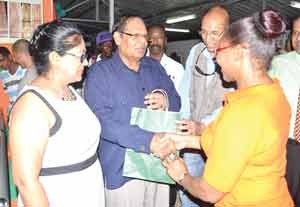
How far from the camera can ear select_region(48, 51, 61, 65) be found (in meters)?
1.85

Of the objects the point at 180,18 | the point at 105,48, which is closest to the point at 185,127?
the point at 105,48

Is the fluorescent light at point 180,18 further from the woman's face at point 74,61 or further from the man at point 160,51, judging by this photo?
the woman's face at point 74,61

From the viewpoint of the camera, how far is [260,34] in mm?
1604

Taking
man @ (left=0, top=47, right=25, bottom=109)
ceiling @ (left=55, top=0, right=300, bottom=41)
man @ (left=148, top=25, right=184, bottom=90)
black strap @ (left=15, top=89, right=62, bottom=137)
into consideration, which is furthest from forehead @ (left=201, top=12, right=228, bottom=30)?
ceiling @ (left=55, top=0, right=300, bottom=41)

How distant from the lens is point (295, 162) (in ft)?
6.45

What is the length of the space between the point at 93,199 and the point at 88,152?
0.26 m

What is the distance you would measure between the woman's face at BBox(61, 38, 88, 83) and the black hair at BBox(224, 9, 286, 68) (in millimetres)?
739

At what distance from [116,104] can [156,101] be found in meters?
0.27

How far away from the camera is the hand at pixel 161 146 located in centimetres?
217

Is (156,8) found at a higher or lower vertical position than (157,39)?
higher

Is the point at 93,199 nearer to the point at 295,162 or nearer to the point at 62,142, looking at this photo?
the point at 62,142

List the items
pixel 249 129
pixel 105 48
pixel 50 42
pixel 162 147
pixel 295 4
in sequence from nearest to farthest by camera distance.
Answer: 1. pixel 249 129
2. pixel 50 42
3. pixel 162 147
4. pixel 105 48
5. pixel 295 4

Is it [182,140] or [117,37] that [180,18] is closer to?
[117,37]

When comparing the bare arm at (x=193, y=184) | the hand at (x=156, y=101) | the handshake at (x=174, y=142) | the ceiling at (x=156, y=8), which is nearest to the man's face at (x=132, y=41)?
the hand at (x=156, y=101)
